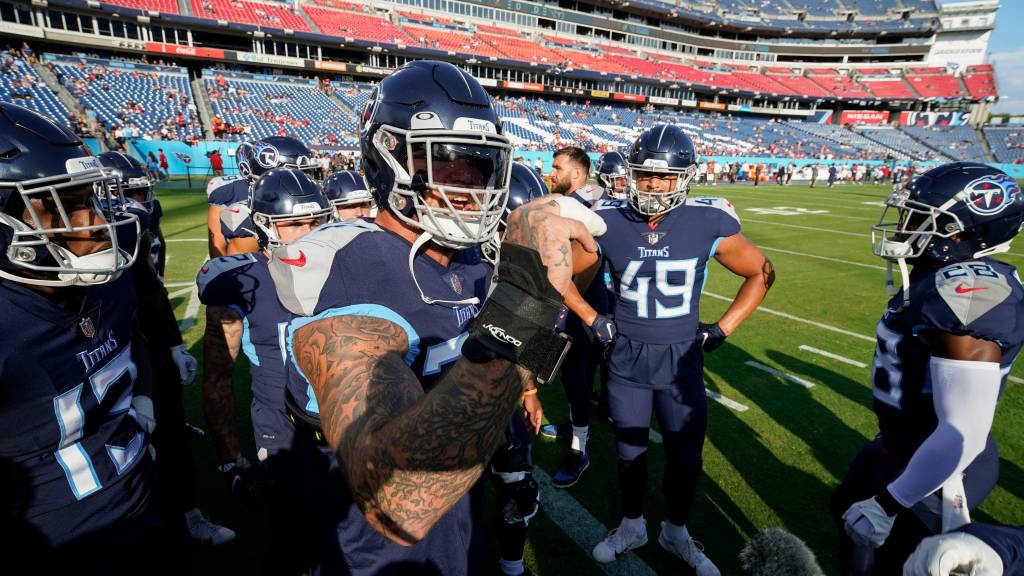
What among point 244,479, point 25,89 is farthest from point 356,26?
point 244,479

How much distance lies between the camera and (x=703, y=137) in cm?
4894

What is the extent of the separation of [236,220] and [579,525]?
4.28 meters

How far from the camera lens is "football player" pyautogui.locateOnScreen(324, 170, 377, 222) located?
17.0ft

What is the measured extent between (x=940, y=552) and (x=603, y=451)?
10.4 ft

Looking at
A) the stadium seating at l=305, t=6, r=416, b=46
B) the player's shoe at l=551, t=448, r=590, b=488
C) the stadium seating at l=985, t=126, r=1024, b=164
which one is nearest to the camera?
the player's shoe at l=551, t=448, r=590, b=488

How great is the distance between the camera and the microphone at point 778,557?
2.34 metres

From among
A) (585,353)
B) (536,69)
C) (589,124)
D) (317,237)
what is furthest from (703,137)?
(317,237)

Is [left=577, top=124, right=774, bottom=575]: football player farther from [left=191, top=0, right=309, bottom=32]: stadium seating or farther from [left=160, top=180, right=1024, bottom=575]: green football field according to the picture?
[left=191, top=0, right=309, bottom=32]: stadium seating

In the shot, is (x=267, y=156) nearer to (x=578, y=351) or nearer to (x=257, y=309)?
(x=257, y=309)

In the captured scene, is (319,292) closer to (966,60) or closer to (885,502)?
(885,502)

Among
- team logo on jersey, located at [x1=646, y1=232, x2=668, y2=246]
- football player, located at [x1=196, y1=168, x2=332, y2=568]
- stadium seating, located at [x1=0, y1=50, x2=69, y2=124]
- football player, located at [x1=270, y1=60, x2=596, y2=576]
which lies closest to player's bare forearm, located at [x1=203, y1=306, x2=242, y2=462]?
football player, located at [x1=196, y1=168, x2=332, y2=568]

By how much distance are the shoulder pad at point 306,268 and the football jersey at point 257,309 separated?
153cm

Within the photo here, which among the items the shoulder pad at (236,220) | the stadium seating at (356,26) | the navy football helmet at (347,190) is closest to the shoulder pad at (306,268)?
the navy football helmet at (347,190)

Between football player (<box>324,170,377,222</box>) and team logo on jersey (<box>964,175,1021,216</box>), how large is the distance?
4529 mm
